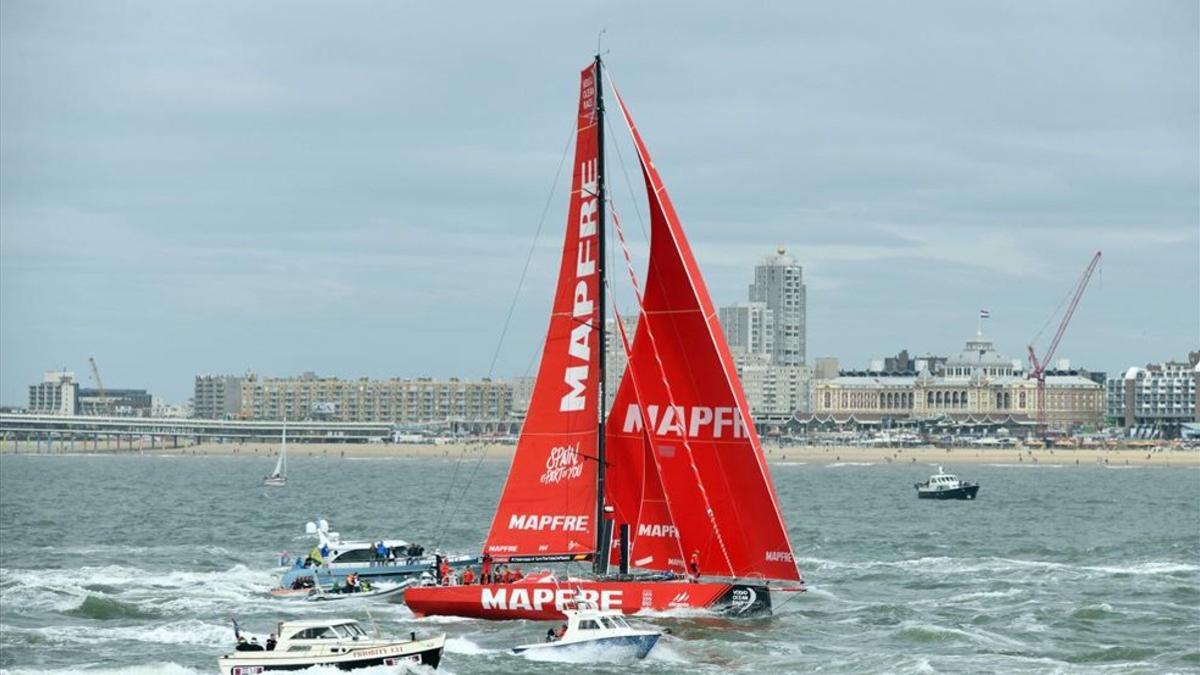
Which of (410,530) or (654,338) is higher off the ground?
(654,338)

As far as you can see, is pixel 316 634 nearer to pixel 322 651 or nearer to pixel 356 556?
pixel 322 651

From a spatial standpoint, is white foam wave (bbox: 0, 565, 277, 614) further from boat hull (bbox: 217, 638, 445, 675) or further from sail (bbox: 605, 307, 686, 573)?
boat hull (bbox: 217, 638, 445, 675)

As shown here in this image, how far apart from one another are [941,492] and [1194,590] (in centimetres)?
6643

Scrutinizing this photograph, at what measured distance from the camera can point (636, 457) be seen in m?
46.1

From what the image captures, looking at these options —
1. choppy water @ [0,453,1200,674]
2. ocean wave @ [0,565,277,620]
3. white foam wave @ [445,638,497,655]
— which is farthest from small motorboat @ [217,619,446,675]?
ocean wave @ [0,565,277,620]

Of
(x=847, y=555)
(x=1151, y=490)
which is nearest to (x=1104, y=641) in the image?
(x=847, y=555)

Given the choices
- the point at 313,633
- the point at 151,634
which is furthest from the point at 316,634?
the point at 151,634

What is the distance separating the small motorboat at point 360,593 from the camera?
169 ft

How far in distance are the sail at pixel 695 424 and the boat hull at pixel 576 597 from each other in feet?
3.06

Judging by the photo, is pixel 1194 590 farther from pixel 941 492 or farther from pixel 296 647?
pixel 941 492

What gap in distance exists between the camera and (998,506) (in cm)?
11412

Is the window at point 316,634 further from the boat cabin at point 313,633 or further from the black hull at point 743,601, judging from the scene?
the black hull at point 743,601

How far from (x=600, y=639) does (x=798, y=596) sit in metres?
14.4

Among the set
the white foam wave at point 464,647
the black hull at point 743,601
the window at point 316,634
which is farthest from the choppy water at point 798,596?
the window at point 316,634
